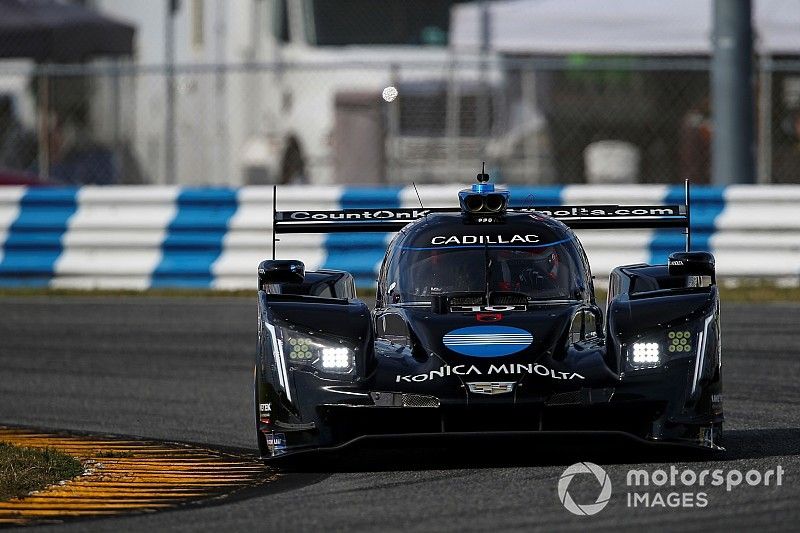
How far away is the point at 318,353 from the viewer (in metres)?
7.49

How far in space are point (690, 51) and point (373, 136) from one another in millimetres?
4114

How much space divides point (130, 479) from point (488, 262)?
6.74 ft

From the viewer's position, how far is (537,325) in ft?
24.9

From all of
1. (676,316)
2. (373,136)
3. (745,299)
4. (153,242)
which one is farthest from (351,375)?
(373,136)

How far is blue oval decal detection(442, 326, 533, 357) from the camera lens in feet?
24.1

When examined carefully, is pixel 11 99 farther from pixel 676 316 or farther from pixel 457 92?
pixel 676 316

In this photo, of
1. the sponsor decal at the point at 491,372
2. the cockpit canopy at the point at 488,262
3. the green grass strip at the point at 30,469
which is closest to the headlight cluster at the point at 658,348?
the sponsor decal at the point at 491,372

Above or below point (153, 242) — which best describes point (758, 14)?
above

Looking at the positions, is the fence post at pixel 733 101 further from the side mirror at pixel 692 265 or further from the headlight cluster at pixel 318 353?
the headlight cluster at pixel 318 353

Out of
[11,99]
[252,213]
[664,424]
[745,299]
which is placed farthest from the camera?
[11,99]

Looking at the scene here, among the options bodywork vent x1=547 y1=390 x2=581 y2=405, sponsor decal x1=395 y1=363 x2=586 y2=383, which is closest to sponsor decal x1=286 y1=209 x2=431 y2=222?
sponsor decal x1=395 y1=363 x2=586 y2=383

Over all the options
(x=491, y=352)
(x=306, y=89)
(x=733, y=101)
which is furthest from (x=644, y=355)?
(x=306, y=89)

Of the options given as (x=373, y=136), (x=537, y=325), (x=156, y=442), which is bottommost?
(x=156, y=442)

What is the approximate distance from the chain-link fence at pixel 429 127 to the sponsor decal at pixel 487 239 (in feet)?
32.9
